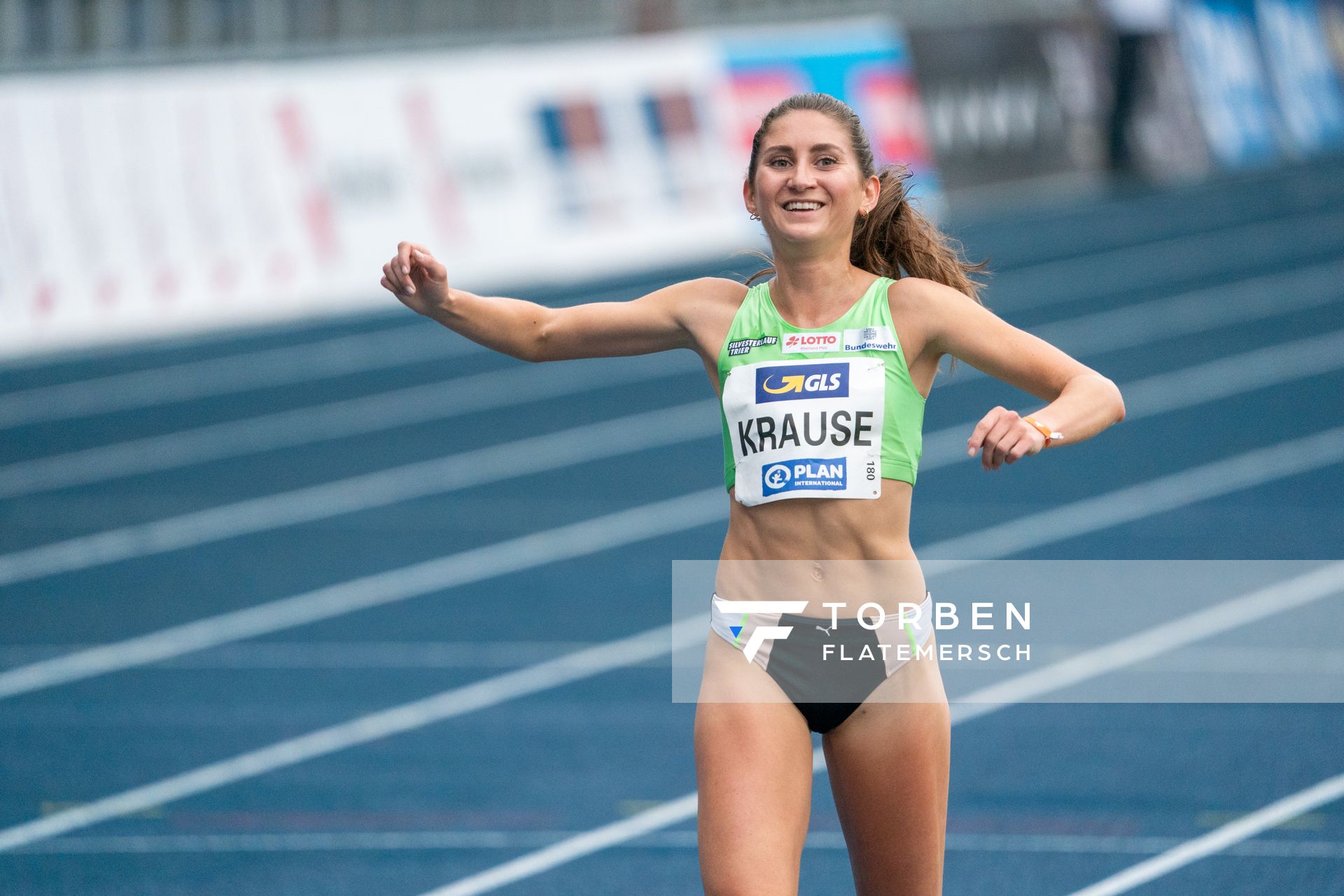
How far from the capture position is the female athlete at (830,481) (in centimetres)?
323

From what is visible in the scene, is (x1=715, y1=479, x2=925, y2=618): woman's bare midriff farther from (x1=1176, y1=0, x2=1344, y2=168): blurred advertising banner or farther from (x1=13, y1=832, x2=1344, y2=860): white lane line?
(x1=1176, y1=0, x2=1344, y2=168): blurred advertising banner

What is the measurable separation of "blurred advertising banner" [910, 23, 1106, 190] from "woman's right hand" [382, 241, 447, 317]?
15941mm

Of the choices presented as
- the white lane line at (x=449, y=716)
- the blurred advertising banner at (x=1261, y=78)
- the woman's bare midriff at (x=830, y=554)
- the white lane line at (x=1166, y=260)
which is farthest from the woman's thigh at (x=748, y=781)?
the blurred advertising banner at (x=1261, y=78)

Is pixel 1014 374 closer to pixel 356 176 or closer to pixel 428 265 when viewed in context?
pixel 428 265

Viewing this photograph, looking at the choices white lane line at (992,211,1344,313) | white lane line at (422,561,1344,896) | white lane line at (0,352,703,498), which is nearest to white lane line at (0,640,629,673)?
white lane line at (422,561,1344,896)

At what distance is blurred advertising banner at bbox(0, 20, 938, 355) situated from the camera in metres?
13.2

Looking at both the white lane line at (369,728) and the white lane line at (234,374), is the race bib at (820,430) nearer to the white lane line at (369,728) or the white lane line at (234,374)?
the white lane line at (369,728)

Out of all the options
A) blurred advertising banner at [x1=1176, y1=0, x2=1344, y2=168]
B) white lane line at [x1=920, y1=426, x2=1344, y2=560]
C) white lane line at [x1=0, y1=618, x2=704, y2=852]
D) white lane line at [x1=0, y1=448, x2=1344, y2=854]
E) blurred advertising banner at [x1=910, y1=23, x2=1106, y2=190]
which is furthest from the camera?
blurred advertising banner at [x1=1176, y1=0, x2=1344, y2=168]

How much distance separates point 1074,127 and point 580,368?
30.4 ft

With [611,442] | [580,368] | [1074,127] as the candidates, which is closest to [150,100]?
[580,368]

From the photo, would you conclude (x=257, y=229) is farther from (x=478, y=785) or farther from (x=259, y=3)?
(x=478, y=785)

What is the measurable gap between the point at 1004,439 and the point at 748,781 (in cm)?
82

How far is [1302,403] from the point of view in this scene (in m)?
11.5

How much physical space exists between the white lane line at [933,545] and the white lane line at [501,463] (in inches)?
0.7
